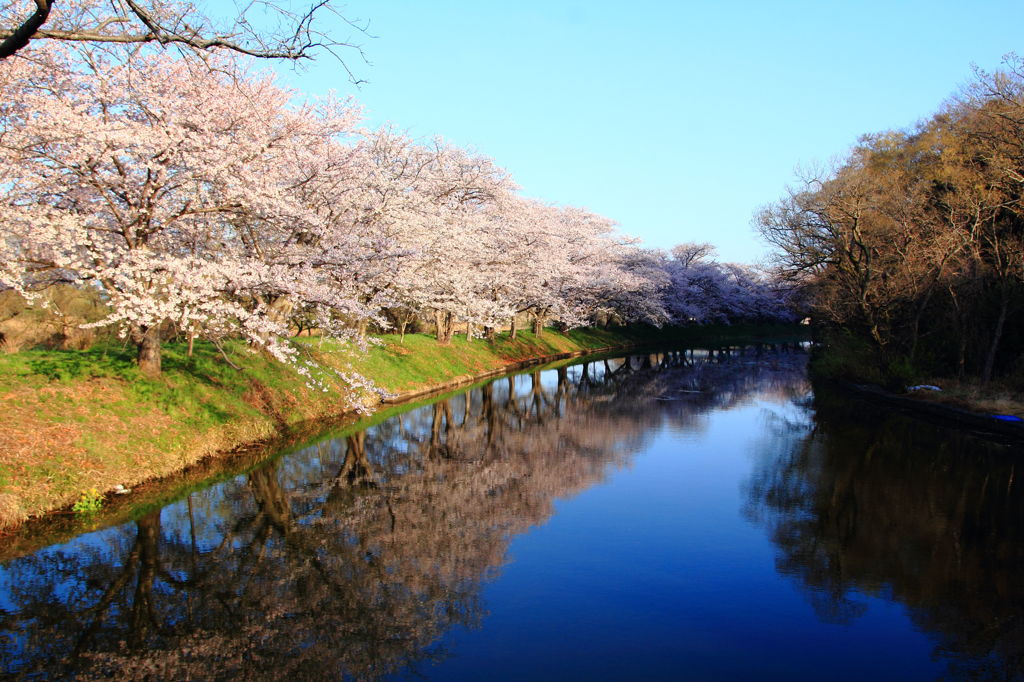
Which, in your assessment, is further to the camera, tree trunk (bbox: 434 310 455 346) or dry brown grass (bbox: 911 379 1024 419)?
tree trunk (bbox: 434 310 455 346)

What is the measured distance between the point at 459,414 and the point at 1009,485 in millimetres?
17238

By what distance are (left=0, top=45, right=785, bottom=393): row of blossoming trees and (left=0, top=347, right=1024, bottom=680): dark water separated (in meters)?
4.85

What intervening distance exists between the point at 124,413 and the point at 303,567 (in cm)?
818

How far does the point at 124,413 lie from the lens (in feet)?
53.4

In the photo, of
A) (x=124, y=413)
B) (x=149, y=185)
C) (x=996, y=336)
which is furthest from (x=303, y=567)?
(x=996, y=336)

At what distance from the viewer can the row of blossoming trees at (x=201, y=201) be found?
15.2 m

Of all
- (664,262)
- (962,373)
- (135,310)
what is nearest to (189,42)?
(135,310)

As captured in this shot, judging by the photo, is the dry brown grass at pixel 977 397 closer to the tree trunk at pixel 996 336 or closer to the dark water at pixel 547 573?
the tree trunk at pixel 996 336

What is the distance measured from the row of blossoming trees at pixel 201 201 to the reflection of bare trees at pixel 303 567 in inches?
188

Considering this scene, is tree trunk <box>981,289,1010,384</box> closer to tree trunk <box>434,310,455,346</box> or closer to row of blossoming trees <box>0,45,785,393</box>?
row of blossoming trees <box>0,45,785,393</box>

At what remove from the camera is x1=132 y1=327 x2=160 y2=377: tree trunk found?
61.1 feet

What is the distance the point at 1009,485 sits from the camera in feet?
53.9

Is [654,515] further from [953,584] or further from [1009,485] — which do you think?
[1009,485]

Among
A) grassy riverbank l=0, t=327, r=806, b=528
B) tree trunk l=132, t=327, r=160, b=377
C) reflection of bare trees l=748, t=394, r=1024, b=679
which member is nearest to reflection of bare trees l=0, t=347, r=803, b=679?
grassy riverbank l=0, t=327, r=806, b=528
